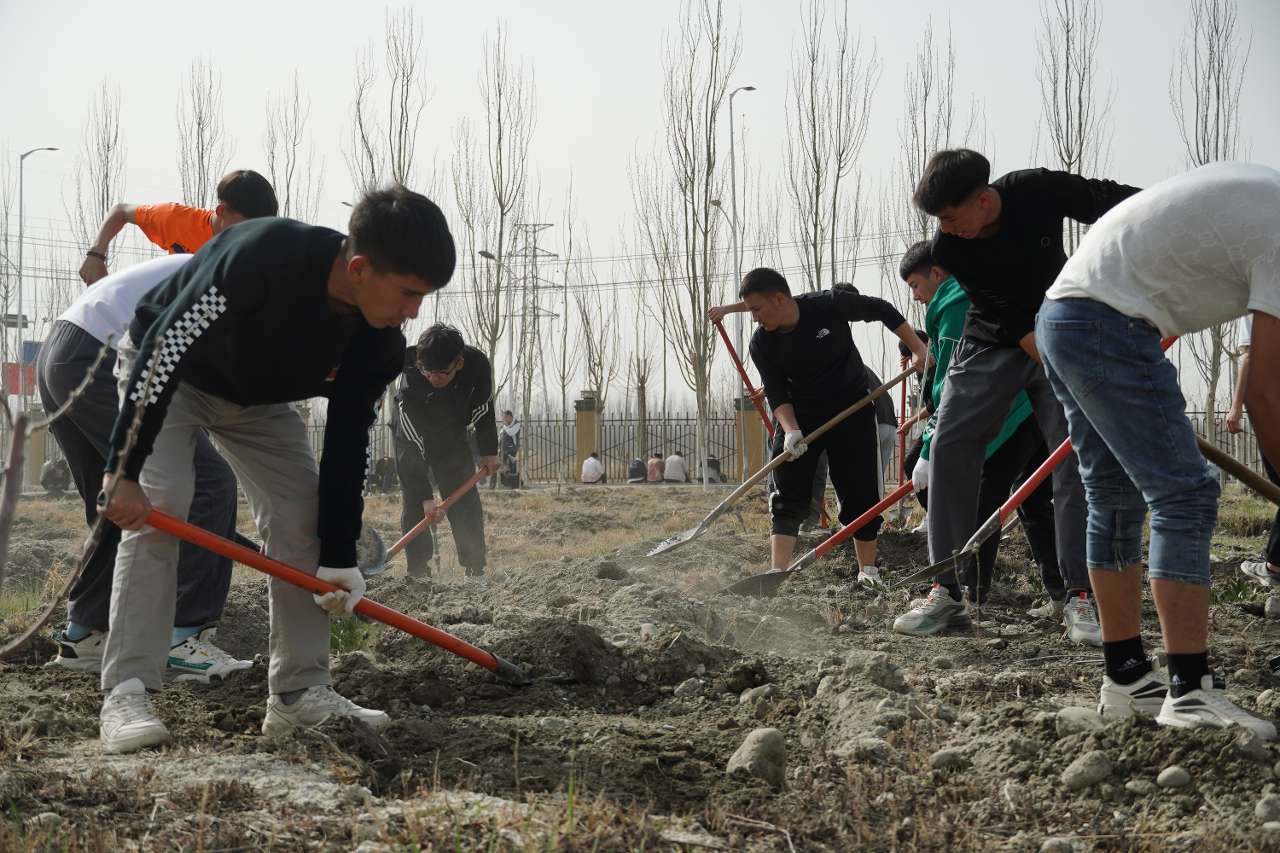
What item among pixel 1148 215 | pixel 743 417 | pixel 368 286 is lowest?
pixel 743 417

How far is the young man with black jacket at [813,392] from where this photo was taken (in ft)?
19.2

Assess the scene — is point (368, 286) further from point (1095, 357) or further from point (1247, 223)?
point (1247, 223)

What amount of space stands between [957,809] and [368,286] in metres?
1.75

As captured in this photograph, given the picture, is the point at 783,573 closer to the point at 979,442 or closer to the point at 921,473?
the point at 921,473

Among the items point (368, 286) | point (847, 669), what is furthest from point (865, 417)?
point (368, 286)

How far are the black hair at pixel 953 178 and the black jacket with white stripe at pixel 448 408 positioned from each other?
11.8ft

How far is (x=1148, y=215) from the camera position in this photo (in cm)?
266

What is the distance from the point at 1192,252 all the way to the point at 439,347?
15.2 ft

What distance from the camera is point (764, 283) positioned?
5.78 metres

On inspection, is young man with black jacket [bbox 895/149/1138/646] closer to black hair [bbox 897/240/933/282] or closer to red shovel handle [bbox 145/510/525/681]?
black hair [bbox 897/240/933/282]

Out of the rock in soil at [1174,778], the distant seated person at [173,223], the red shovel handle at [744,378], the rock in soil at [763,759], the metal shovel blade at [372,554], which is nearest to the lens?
the rock in soil at [1174,778]

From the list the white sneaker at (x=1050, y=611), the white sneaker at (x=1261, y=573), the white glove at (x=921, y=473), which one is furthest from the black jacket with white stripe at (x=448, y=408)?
the white sneaker at (x=1261, y=573)

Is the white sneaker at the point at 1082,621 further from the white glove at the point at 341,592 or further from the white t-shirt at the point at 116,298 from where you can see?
the white t-shirt at the point at 116,298

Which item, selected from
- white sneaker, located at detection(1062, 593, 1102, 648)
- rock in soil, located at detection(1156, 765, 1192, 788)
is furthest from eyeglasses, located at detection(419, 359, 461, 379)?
rock in soil, located at detection(1156, 765, 1192, 788)
